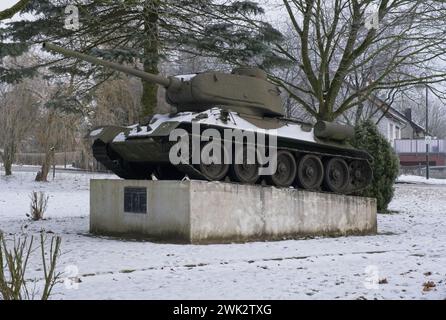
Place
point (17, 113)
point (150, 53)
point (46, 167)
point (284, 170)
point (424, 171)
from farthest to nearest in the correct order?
point (424, 171) < point (17, 113) < point (46, 167) < point (150, 53) < point (284, 170)

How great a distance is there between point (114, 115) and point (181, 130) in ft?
68.1

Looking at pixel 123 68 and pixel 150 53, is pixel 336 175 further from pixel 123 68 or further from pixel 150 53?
pixel 123 68

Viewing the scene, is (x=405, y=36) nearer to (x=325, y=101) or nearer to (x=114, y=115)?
(x=325, y=101)

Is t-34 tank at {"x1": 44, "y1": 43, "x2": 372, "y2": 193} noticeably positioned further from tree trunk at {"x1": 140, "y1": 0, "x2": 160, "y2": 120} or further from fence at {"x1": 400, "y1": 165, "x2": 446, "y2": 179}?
fence at {"x1": 400, "y1": 165, "x2": 446, "y2": 179}

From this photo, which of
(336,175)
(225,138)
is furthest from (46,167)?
(225,138)

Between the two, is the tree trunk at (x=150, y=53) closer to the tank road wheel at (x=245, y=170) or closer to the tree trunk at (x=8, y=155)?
the tank road wheel at (x=245, y=170)

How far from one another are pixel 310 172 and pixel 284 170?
883 mm

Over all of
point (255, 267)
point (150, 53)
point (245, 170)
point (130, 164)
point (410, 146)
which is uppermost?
point (150, 53)

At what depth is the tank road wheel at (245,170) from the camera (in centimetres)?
1142

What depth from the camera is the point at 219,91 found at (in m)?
11.8

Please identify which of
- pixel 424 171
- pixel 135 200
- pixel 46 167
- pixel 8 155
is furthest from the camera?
pixel 424 171

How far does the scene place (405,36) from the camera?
17.4m

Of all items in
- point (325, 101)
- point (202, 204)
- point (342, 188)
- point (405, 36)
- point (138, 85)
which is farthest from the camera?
point (138, 85)

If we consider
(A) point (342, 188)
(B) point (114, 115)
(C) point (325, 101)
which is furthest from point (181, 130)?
(B) point (114, 115)
